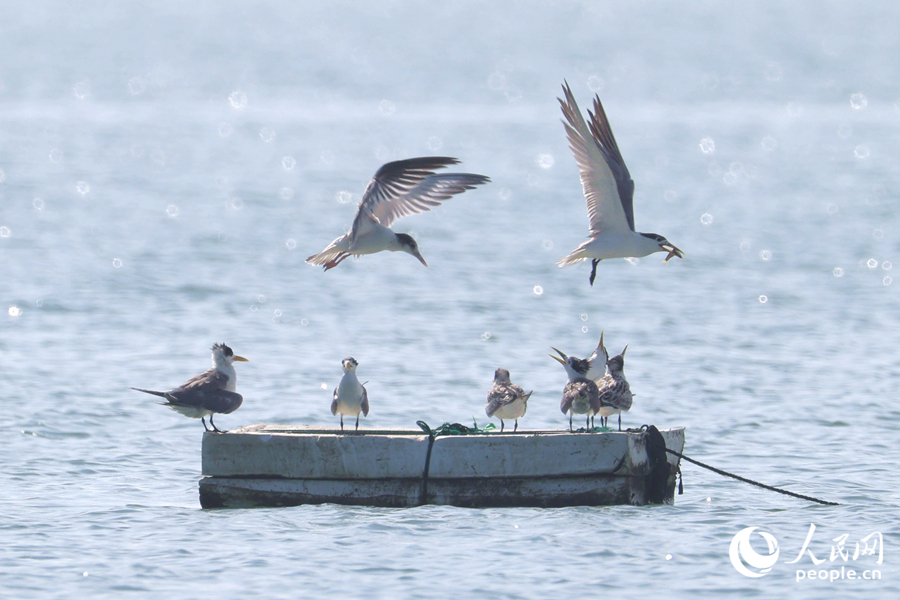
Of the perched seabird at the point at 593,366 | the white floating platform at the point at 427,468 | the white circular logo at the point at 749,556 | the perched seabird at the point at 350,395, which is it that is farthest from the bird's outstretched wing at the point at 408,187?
the white circular logo at the point at 749,556

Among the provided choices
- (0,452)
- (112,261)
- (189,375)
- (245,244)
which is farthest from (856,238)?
(0,452)

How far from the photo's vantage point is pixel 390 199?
559 inches

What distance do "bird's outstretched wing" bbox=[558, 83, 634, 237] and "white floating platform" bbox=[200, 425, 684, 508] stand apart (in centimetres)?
284

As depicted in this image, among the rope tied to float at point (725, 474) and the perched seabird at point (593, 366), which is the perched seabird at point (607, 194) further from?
the rope tied to float at point (725, 474)

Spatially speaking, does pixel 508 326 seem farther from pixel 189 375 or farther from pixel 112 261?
pixel 112 261

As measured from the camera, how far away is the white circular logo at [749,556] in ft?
37.1

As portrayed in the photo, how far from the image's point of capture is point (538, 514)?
1240cm

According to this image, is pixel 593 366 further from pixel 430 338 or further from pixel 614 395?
pixel 430 338

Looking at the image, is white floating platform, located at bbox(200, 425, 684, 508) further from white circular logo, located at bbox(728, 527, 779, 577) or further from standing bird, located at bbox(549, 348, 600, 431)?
white circular logo, located at bbox(728, 527, 779, 577)

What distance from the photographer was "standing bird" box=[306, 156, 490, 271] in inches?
548

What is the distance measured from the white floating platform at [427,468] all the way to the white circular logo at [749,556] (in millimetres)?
1150

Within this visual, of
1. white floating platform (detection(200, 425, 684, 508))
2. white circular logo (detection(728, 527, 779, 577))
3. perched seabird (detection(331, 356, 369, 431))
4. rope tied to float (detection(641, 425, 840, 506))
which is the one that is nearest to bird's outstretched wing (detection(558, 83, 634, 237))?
rope tied to float (detection(641, 425, 840, 506))

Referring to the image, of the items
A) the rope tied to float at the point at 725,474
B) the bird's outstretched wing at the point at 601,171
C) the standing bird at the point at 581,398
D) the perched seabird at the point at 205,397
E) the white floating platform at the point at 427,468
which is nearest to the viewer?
the white floating platform at the point at 427,468

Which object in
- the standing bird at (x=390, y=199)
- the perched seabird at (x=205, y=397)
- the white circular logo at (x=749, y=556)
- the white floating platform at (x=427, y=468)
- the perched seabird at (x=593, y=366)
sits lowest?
the white circular logo at (x=749, y=556)
